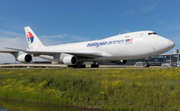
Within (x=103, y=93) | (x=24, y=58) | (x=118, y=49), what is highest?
(x=118, y=49)

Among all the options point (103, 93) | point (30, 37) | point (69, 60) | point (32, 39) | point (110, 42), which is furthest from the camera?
point (30, 37)

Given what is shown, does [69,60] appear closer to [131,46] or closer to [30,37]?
[131,46]

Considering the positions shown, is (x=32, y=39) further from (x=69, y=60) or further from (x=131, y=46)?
(x=131, y=46)

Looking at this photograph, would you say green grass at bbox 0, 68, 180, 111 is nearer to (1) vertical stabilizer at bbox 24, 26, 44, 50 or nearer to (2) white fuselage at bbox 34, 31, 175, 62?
(2) white fuselage at bbox 34, 31, 175, 62

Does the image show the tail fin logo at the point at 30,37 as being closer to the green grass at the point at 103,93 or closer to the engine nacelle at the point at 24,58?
the engine nacelle at the point at 24,58

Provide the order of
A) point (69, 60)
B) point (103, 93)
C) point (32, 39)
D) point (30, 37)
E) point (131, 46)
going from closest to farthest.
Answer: point (103, 93) < point (131, 46) < point (69, 60) < point (32, 39) < point (30, 37)

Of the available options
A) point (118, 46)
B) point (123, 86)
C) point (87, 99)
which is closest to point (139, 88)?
point (123, 86)

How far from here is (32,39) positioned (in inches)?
1330

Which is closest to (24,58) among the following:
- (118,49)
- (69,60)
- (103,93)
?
(69,60)

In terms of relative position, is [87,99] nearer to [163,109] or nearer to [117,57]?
[163,109]

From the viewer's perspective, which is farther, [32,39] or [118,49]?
[32,39]

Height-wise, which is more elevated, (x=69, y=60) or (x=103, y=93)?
(x=69, y=60)

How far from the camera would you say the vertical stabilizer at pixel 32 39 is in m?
33.4

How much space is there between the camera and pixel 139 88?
287 inches
